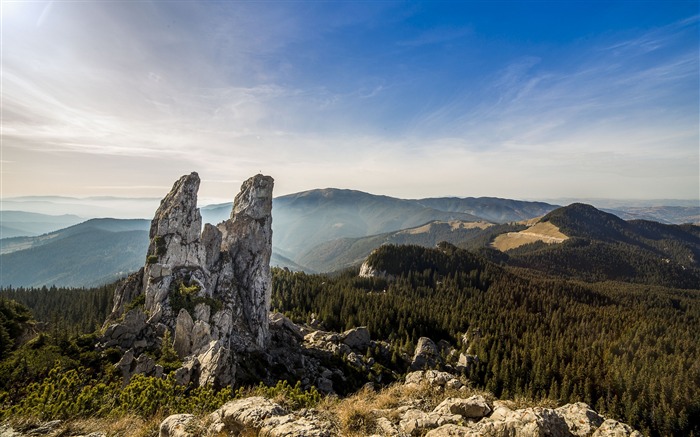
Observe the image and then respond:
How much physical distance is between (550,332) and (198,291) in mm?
130499

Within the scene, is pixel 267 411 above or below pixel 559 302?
above

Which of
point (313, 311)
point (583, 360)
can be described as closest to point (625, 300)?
point (583, 360)

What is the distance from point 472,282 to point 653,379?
115 metres

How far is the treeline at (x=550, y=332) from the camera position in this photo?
3172 inches

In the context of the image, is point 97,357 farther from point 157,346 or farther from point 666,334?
point 666,334

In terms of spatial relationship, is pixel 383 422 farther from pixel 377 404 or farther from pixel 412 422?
pixel 377 404

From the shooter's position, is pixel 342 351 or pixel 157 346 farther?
pixel 342 351

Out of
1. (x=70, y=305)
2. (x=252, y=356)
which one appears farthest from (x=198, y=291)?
(x=70, y=305)

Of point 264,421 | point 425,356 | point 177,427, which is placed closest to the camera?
point 264,421

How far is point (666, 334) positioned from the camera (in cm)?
11988

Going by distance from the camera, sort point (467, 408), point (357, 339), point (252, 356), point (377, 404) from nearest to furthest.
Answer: point (467, 408) → point (377, 404) → point (252, 356) → point (357, 339)

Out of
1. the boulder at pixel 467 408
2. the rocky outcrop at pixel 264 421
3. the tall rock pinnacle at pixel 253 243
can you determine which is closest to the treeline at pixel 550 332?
the tall rock pinnacle at pixel 253 243

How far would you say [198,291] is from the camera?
63.0 metres

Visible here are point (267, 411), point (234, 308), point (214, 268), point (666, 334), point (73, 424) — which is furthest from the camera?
point (666, 334)
